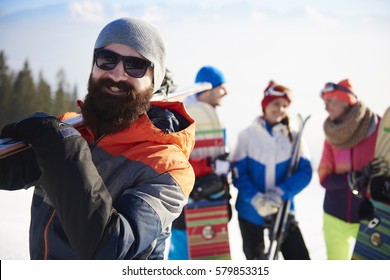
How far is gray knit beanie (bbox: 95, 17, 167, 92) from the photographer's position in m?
1.23

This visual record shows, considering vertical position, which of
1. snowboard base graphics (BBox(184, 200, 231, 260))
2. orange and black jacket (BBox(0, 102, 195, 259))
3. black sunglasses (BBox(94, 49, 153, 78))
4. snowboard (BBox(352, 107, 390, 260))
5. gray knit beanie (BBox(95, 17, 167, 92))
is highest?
gray knit beanie (BBox(95, 17, 167, 92))

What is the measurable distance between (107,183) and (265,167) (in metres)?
2.02

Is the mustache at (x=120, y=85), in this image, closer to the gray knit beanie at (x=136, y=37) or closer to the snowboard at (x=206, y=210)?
the gray knit beanie at (x=136, y=37)

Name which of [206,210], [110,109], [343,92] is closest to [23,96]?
[206,210]

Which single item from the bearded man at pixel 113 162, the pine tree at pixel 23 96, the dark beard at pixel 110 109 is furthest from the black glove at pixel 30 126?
the pine tree at pixel 23 96

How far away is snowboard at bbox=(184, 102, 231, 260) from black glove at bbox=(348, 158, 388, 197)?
1.02 meters

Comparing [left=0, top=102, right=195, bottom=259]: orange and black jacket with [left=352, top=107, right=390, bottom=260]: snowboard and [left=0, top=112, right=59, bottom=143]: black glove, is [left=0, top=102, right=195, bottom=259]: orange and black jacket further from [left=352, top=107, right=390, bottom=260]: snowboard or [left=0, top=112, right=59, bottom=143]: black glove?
[left=352, top=107, right=390, bottom=260]: snowboard

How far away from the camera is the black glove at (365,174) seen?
258cm

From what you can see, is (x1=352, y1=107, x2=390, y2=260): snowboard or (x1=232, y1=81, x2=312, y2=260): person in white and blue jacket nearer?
(x1=352, y1=107, x2=390, y2=260): snowboard

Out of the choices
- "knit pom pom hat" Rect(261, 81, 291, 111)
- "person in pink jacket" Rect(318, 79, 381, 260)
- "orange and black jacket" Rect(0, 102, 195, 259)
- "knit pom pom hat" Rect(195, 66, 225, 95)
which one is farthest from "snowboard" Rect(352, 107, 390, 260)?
"orange and black jacket" Rect(0, 102, 195, 259)

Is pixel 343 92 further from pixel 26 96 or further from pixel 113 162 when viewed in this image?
pixel 26 96

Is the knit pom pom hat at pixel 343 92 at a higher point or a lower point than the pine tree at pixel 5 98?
higher

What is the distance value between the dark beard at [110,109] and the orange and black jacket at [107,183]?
28mm
